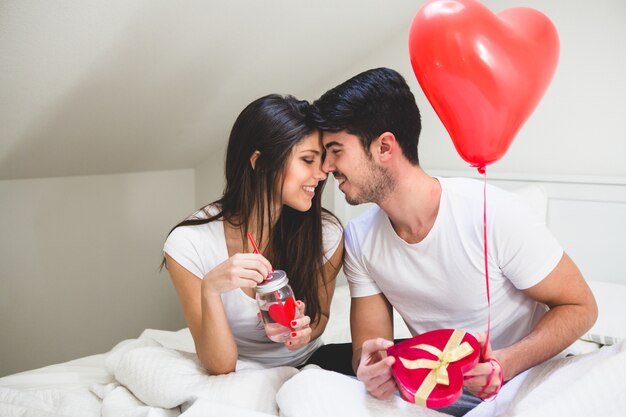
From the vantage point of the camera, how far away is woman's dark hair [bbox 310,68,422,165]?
A: 1.42 metres

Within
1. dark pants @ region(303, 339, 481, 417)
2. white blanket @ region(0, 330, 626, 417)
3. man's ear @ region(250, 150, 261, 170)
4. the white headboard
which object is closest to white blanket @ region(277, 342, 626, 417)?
white blanket @ region(0, 330, 626, 417)

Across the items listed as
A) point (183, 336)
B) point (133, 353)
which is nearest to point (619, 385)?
point (133, 353)

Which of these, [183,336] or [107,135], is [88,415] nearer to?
[183,336]

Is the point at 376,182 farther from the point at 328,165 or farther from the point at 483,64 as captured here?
the point at 483,64

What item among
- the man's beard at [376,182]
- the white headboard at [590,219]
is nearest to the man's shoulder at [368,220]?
the man's beard at [376,182]

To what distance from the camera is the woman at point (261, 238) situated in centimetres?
139

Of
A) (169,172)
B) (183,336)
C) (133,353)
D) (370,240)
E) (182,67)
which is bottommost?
(183,336)

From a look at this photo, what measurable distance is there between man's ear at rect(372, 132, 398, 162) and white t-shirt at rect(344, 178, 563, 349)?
0.52 feet

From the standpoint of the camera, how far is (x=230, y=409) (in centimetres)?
106

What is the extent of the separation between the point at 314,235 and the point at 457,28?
687 millimetres

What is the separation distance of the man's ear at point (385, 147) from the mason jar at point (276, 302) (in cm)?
39

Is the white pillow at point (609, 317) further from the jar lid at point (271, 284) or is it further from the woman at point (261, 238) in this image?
the jar lid at point (271, 284)

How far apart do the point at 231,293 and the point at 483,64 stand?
0.81 metres

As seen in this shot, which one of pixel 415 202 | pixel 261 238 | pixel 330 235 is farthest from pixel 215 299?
pixel 415 202
